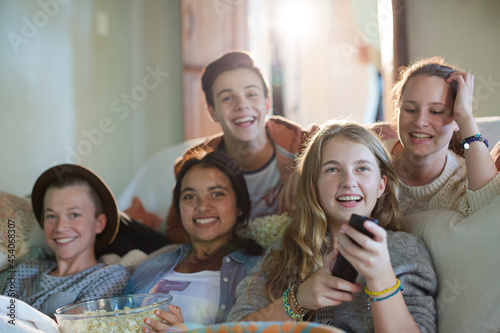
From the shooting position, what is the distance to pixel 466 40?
54.2 inches

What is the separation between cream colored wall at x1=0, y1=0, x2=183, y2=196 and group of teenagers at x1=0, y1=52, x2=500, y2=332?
40cm

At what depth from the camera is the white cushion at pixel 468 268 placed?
92 cm

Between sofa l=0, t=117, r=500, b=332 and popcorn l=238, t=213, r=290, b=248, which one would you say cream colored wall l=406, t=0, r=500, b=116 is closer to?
sofa l=0, t=117, r=500, b=332

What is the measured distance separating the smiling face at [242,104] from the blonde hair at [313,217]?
0.46 m

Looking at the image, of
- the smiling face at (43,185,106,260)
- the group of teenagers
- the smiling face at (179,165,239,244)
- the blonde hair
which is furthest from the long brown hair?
the smiling face at (43,185,106,260)

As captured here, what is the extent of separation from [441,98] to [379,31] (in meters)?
0.40

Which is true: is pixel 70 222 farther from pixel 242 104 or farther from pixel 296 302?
pixel 296 302

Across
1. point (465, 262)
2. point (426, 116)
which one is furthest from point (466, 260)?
point (426, 116)

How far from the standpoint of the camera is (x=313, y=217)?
1135mm

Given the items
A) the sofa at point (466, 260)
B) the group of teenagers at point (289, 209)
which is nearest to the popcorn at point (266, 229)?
the group of teenagers at point (289, 209)

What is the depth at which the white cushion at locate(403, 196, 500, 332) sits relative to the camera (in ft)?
3.02

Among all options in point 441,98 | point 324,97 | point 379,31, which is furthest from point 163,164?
point 441,98

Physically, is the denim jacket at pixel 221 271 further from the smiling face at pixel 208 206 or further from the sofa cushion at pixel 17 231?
the sofa cushion at pixel 17 231

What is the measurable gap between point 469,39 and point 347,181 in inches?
24.0
